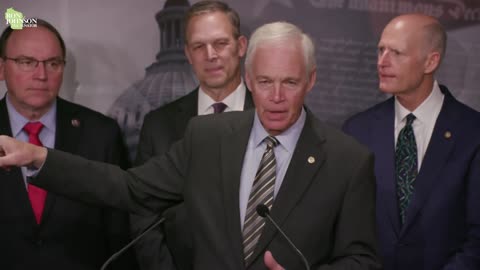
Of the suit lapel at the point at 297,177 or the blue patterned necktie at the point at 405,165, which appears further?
the blue patterned necktie at the point at 405,165

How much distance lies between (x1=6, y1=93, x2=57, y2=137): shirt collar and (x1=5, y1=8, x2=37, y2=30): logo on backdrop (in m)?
0.37

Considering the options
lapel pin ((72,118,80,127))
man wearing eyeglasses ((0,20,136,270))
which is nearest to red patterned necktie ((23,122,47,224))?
man wearing eyeglasses ((0,20,136,270))

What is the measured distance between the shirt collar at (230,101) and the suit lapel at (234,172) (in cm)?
98

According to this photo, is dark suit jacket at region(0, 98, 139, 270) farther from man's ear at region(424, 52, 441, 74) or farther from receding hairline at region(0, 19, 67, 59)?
man's ear at region(424, 52, 441, 74)

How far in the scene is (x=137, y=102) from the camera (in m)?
4.26

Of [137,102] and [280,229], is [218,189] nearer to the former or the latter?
[280,229]

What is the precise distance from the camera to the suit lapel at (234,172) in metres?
2.53

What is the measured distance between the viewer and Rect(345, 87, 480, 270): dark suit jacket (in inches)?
139

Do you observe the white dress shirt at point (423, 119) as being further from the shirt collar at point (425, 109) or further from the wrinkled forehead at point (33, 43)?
the wrinkled forehead at point (33, 43)

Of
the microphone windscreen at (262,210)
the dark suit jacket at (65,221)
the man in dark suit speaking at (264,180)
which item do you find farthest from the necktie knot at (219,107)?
the microphone windscreen at (262,210)

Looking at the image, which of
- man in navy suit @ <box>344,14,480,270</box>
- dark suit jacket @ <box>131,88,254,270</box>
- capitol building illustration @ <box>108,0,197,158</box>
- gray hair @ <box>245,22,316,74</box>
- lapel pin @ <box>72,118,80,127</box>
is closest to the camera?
gray hair @ <box>245,22,316,74</box>

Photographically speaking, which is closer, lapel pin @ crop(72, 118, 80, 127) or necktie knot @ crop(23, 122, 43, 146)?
necktie knot @ crop(23, 122, 43, 146)

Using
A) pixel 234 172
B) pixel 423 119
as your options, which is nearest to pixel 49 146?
pixel 234 172

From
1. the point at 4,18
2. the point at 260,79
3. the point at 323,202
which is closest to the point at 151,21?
the point at 4,18
